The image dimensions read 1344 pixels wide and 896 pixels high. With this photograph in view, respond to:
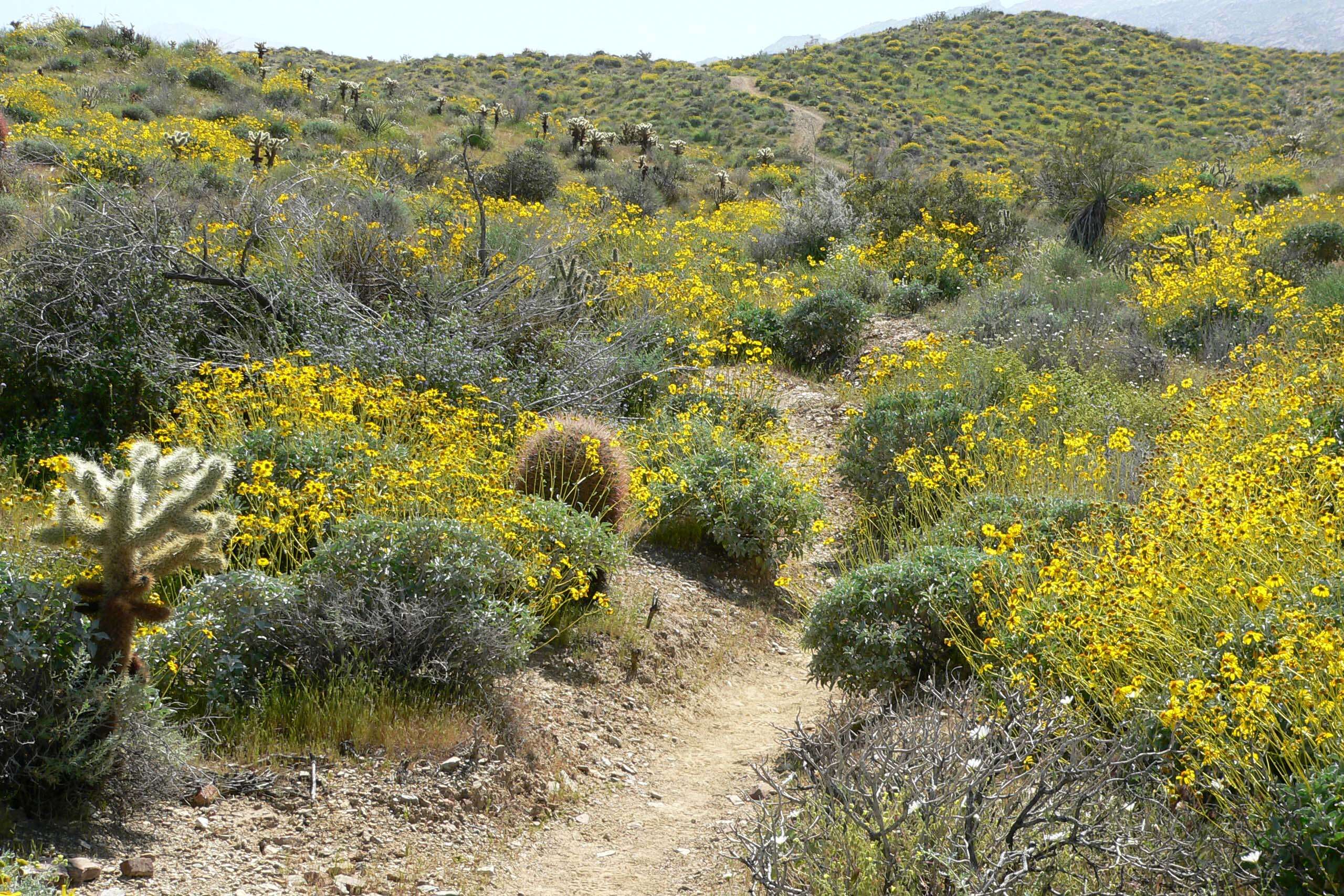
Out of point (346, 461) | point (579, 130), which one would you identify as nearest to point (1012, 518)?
point (346, 461)

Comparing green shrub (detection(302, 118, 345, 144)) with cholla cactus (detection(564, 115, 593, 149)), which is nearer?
green shrub (detection(302, 118, 345, 144))

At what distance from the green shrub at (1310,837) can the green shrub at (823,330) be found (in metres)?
9.33

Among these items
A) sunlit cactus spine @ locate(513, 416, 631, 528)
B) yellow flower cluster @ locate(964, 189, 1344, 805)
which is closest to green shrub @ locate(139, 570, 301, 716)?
sunlit cactus spine @ locate(513, 416, 631, 528)

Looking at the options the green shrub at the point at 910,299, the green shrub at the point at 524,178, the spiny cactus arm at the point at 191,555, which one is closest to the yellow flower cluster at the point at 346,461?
the spiny cactus arm at the point at 191,555

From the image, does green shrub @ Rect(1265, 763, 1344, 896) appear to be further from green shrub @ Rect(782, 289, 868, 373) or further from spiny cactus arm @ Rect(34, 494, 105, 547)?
green shrub @ Rect(782, 289, 868, 373)

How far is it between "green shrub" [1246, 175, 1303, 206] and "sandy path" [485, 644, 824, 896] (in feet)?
55.5

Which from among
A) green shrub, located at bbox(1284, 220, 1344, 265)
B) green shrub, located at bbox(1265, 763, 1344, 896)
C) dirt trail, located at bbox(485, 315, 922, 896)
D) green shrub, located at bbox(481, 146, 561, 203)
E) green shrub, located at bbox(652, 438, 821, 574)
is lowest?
dirt trail, located at bbox(485, 315, 922, 896)

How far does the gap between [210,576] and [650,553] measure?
3.37m

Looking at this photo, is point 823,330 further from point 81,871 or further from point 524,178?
point 81,871

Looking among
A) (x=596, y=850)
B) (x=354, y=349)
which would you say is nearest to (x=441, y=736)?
(x=596, y=850)

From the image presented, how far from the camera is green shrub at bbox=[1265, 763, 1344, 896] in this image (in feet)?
9.14

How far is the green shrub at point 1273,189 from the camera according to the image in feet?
61.7

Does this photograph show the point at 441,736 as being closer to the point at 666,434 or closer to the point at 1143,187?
the point at 666,434

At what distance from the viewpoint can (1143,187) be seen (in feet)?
58.3
